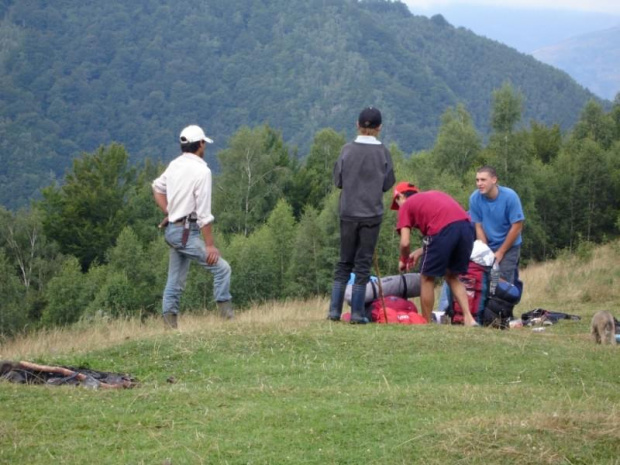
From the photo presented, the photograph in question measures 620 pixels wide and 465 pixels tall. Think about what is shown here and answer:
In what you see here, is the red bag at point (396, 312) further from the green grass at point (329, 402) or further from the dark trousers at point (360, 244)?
the green grass at point (329, 402)

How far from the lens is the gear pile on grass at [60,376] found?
8023 millimetres

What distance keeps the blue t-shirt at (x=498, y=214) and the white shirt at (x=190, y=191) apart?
3810 mm

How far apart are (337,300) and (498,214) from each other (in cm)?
280

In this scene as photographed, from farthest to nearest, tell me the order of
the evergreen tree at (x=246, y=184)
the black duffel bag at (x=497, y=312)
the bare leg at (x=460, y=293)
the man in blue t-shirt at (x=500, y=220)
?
the evergreen tree at (x=246, y=184) < the man in blue t-shirt at (x=500, y=220) < the black duffel bag at (x=497, y=312) < the bare leg at (x=460, y=293)

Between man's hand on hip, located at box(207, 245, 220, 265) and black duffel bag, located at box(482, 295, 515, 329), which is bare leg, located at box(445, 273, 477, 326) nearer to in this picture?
black duffel bag, located at box(482, 295, 515, 329)

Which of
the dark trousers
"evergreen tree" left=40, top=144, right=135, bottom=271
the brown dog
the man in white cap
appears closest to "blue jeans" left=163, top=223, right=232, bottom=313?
the man in white cap

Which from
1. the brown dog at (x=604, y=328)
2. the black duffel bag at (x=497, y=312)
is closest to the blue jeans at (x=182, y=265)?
the black duffel bag at (x=497, y=312)

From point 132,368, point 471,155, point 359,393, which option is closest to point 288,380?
point 359,393

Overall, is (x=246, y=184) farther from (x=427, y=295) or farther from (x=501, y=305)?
(x=427, y=295)

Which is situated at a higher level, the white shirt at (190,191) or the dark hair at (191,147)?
the dark hair at (191,147)

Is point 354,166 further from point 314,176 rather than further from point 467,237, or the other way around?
point 314,176

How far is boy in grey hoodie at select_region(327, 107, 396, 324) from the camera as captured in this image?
36.2 feet

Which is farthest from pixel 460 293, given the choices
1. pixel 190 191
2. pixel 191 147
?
pixel 191 147

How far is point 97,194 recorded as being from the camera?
293 ft
